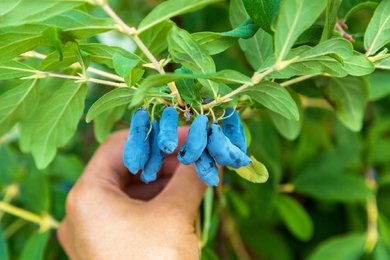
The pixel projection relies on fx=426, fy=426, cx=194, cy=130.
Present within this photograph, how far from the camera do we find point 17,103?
28.3 inches

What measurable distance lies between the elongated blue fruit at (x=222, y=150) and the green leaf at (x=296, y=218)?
2.53 feet

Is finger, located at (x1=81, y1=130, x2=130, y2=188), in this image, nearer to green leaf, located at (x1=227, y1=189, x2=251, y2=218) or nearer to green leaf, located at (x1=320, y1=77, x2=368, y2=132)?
green leaf, located at (x1=227, y1=189, x2=251, y2=218)

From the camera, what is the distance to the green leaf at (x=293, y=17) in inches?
18.7

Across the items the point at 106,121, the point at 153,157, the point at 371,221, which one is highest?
the point at 153,157

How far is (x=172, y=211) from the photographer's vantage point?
78cm

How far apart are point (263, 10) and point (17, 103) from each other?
1.44 ft

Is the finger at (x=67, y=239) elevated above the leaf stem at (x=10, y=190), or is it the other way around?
the finger at (x=67, y=239)

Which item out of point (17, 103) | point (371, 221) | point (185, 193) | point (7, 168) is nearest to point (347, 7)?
point (185, 193)

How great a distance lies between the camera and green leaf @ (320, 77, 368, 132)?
2.58 ft

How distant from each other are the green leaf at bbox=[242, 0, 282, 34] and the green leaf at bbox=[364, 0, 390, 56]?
155mm

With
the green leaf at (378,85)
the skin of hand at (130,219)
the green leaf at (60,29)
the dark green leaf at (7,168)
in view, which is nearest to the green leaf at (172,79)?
the green leaf at (60,29)

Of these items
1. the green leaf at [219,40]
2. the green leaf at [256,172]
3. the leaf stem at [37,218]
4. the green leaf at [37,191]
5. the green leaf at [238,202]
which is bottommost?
the green leaf at [238,202]

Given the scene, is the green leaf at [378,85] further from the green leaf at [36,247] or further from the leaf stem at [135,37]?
the green leaf at [36,247]

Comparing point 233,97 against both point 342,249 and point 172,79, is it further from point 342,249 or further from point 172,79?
point 342,249
